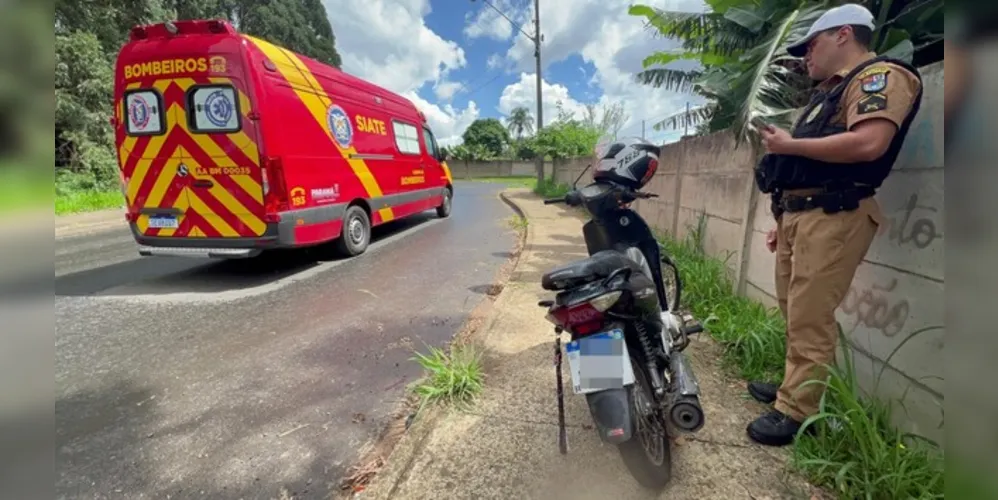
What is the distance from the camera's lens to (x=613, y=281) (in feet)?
5.73

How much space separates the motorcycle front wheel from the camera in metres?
1.82

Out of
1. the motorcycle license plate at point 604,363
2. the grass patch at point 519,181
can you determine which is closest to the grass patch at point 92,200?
the motorcycle license plate at point 604,363

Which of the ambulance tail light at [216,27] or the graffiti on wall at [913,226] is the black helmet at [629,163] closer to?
the graffiti on wall at [913,226]

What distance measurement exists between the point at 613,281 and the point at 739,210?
8.74ft

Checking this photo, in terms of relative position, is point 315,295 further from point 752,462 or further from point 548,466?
point 752,462

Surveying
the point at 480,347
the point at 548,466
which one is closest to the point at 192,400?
the point at 480,347

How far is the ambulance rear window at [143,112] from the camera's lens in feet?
15.6

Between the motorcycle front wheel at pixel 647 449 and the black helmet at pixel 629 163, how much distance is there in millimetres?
1038

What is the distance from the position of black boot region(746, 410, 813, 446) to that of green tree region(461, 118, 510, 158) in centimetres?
5440

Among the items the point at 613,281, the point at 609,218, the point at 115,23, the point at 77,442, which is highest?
the point at 115,23

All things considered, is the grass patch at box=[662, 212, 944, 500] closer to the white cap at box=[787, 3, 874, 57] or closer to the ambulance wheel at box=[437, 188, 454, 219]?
the white cap at box=[787, 3, 874, 57]

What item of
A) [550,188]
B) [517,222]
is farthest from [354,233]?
[550,188]

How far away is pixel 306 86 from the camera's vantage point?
5.43 metres

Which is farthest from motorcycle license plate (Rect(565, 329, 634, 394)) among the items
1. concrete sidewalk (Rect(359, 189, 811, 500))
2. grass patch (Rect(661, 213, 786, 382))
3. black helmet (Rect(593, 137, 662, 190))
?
grass patch (Rect(661, 213, 786, 382))
